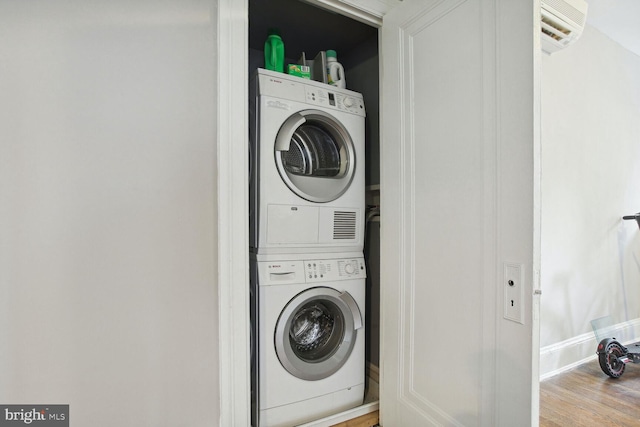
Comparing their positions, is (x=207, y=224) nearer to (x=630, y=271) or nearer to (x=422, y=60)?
(x=422, y=60)

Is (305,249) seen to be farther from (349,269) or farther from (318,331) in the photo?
(318,331)

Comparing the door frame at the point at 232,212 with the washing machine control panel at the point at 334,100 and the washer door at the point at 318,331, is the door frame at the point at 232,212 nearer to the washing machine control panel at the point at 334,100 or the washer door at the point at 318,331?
the washer door at the point at 318,331

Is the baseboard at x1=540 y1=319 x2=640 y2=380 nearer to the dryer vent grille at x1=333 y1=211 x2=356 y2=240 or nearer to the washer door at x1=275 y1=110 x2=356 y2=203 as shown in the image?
the dryer vent grille at x1=333 y1=211 x2=356 y2=240

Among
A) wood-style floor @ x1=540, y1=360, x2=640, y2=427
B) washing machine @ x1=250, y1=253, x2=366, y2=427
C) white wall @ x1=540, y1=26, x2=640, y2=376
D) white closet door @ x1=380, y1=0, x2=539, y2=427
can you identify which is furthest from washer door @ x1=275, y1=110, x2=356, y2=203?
wood-style floor @ x1=540, y1=360, x2=640, y2=427

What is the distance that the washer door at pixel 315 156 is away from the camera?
157 cm

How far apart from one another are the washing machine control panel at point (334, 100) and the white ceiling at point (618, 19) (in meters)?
1.93

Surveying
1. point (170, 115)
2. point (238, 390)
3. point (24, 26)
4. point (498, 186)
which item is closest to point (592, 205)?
point (498, 186)

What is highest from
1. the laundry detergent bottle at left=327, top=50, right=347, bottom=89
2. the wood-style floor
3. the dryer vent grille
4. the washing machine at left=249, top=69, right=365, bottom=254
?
the laundry detergent bottle at left=327, top=50, right=347, bottom=89

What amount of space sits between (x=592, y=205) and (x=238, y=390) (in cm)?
293

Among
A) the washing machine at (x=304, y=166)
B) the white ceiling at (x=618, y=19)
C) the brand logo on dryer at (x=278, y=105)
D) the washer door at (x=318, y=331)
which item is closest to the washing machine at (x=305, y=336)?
the washer door at (x=318, y=331)

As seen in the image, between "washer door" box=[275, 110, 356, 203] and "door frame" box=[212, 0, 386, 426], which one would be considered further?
"washer door" box=[275, 110, 356, 203]

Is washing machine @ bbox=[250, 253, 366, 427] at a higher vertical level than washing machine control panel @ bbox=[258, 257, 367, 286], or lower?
lower

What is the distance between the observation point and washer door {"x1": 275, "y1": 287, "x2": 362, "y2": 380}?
1572 mm

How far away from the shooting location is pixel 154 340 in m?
1.14
